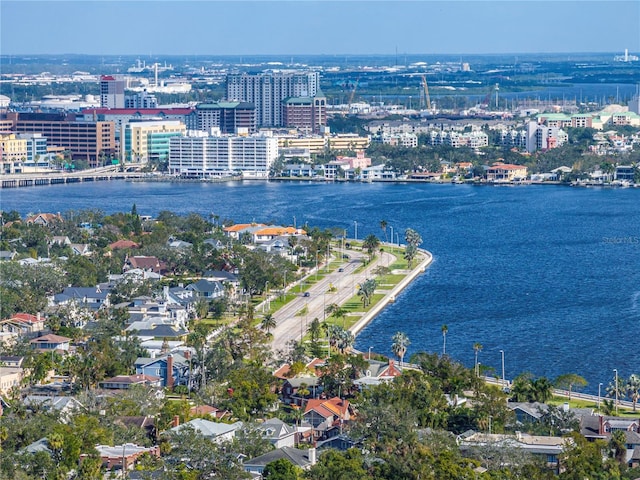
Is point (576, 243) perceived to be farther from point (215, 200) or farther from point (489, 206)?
point (215, 200)

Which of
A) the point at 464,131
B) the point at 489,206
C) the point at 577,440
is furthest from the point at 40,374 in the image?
the point at 464,131

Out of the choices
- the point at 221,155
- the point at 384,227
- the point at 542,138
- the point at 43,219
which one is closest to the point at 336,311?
the point at 384,227

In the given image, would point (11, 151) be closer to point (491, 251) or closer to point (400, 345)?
point (491, 251)

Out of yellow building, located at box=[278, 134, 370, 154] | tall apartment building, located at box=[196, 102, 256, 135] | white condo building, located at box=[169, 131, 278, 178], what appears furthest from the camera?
tall apartment building, located at box=[196, 102, 256, 135]

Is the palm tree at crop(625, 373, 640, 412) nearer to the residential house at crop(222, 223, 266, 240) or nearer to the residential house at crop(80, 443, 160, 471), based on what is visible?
the residential house at crop(80, 443, 160, 471)

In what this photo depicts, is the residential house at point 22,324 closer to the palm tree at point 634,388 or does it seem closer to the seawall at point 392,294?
the seawall at point 392,294

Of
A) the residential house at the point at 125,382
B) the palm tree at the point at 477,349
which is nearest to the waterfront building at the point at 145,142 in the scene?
the palm tree at the point at 477,349

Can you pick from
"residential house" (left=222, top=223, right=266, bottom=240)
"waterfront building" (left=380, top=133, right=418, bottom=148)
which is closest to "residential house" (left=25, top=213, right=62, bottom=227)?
"residential house" (left=222, top=223, right=266, bottom=240)
